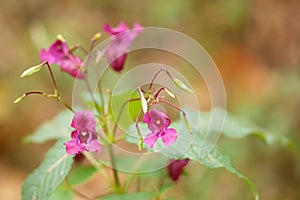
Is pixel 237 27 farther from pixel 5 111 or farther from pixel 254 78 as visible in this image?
pixel 5 111

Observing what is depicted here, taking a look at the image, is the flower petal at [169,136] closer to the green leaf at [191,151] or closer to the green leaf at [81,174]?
the green leaf at [191,151]

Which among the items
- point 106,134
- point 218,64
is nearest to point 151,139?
point 106,134

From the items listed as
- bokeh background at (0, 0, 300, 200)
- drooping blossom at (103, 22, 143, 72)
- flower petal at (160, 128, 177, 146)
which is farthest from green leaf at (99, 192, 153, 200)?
bokeh background at (0, 0, 300, 200)

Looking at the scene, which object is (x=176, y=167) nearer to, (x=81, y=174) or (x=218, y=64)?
(x=81, y=174)

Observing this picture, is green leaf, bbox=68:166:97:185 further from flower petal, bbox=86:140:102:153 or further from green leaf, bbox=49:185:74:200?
flower petal, bbox=86:140:102:153

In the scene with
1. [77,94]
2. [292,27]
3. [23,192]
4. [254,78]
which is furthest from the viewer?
[254,78]

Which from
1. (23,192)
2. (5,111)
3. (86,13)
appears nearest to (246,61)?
(86,13)
